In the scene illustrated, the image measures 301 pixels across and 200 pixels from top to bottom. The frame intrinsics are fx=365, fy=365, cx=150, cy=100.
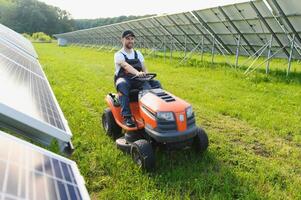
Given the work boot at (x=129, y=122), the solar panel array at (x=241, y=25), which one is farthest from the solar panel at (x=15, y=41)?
the solar panel array at (x=241, y=25)

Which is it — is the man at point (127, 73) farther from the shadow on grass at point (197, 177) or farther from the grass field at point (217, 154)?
the shadow on grass at point (197, 177)

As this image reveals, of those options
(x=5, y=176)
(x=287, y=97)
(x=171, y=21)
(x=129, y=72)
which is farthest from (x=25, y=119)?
(x=171, y=21)

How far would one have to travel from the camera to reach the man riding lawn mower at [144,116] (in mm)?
4422

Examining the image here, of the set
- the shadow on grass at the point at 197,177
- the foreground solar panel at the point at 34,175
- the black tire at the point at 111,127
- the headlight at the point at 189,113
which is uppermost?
the foreground solar panel at the point at 34,175

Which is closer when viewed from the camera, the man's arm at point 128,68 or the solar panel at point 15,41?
the man's arm at point 128,68

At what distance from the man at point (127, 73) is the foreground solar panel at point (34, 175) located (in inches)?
96.4

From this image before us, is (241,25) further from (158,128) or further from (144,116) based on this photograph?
(158,128)

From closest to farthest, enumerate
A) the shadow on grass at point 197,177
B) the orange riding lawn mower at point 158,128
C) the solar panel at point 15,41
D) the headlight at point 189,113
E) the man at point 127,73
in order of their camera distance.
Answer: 1. the shadow on grass at point 197,177
2. the orange riding lawn mower at point 158,128
3. the headlight at point 189,113
4. the man at point 127,73
5. the solar panel at point 15,41

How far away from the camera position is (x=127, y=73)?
547cm

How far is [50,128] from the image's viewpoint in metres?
2.88

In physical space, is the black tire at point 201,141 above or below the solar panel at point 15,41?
below

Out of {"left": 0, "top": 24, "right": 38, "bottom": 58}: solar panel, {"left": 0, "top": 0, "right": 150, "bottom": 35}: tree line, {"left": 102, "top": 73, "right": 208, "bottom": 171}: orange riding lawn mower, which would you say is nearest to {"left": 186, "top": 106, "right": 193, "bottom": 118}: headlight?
{"left": 102, "top": 73, "right": 208, "bottom": 171}: orange riding lawn mower

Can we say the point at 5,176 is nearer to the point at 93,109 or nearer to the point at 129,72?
the point at 129,72

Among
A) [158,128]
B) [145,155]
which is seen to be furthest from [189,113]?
[145,155]
